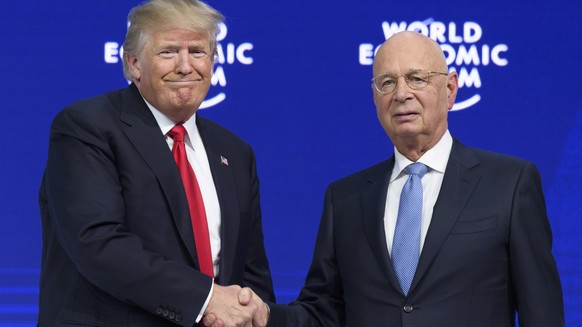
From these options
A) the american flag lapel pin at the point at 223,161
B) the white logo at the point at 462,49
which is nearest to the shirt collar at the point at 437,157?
the american flag lapel pin at the point at 223,161

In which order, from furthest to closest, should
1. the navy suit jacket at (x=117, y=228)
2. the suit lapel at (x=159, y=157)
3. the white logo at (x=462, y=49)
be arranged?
the white logo at (x=462, y=49)
the suit lapel at (x=159, y=157)
the navy suit jacket at (x=117, y=228)

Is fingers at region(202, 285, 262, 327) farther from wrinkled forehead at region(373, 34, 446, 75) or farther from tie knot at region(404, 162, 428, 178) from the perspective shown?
wrinkled forehead at region(373, 34, 446, 75)

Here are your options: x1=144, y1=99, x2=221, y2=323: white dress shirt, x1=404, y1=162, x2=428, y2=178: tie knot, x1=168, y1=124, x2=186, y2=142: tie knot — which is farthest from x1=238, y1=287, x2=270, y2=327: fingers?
x1=404, y1=162, x2=428, y2=178: tie knot

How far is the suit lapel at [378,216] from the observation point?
2848 millimetres

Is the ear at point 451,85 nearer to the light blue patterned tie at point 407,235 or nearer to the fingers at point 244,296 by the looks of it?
the light blue patterned tie at point 407,235

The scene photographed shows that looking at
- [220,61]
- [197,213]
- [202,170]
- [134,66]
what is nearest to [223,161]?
[202,170]

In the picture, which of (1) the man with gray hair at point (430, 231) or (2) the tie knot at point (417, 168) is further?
(2) the tie knot at point (417, 168)

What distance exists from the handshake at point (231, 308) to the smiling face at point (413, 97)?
26.1 inches

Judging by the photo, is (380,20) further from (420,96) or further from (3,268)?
(3,268)

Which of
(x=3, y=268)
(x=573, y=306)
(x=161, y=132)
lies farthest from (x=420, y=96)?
(x=3, y=268)

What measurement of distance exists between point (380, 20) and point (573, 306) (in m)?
1.54

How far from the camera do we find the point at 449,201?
284cm

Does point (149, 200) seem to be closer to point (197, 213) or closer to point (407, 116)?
point (197, 213)

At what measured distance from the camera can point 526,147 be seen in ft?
14.1
